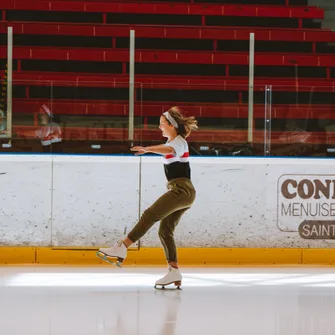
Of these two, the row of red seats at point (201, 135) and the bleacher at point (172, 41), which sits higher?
the bleacher at point (172, 41)

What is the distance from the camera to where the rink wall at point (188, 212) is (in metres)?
7.32

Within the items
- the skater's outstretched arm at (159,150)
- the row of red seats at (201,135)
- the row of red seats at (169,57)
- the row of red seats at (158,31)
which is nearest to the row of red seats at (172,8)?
the row of red seats at (158,31)

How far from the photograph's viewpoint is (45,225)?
7.32 m

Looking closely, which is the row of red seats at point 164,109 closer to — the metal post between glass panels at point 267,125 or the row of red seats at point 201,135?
the metal post between glass panels at point 267,125

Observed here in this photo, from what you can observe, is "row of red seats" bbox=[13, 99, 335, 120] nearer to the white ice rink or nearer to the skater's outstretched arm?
the white ice rink

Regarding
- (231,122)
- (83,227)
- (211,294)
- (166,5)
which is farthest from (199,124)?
(166,5)

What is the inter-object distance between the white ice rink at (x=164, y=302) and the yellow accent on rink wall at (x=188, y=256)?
0.23m

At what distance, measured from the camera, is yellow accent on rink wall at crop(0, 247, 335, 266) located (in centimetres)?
728

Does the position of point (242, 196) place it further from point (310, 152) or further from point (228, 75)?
point (228, 75)

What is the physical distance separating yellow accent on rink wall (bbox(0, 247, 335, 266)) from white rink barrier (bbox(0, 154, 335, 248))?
0.06 metres

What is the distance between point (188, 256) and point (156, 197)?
62 cm

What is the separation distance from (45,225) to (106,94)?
1362 millimetres

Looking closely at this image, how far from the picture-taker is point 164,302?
5199 mm

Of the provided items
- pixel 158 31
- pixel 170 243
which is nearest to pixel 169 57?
pixel 158 31
